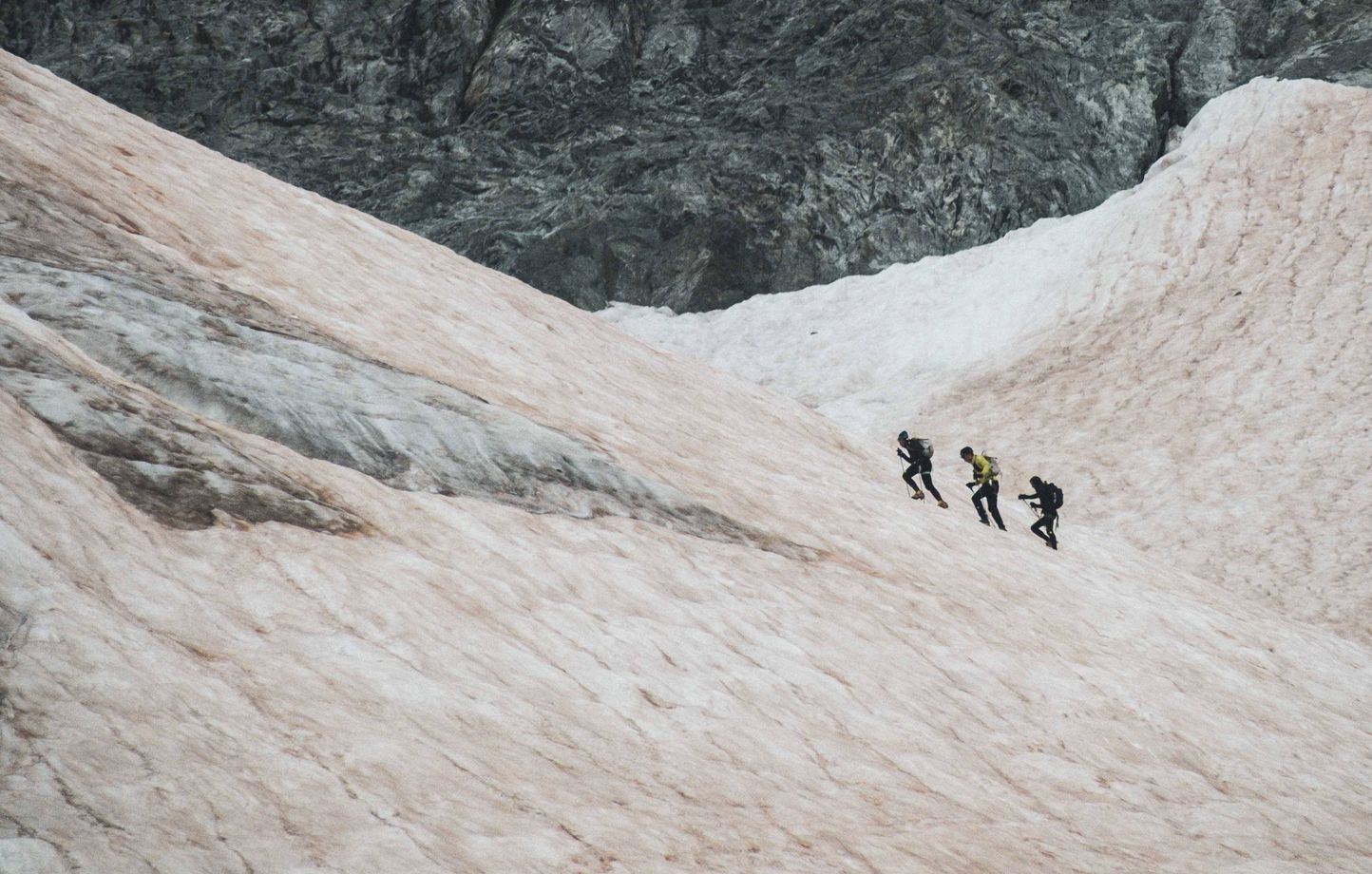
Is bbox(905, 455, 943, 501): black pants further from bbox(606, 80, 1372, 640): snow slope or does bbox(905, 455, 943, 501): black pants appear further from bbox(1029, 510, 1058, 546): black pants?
bbox(606, 80, 1372, 640): snow slope

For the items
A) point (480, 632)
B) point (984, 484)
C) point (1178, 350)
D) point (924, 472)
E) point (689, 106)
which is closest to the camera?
point (480, 632)

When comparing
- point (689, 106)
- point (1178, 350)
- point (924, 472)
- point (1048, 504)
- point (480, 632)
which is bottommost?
point (480, 632)

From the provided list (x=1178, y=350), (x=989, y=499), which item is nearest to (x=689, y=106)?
(x=1178, y=350)

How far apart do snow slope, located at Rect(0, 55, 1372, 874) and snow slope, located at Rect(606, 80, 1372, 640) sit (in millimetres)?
8427

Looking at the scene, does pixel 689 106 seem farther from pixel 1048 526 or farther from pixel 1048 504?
pixel 1048 526

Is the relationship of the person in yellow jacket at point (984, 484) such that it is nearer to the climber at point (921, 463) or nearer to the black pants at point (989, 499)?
the black pants at point (989, 499)

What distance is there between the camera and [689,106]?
4794cm

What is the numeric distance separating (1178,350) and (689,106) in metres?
23.5

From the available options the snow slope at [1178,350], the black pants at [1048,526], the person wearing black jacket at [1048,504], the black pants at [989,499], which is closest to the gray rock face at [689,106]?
the snow slope at [1178,350]

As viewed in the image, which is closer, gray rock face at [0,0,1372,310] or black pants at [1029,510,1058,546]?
black pants at [1029,510,1058,546]

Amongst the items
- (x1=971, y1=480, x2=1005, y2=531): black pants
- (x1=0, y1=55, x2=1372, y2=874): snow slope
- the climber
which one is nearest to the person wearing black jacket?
(x1=971, y1=480, x2=1005, y2=531): black pants

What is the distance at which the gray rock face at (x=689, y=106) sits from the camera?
43469 millimetres

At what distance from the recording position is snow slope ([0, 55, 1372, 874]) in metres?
6.36

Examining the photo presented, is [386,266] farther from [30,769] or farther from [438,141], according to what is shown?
[438,141]
